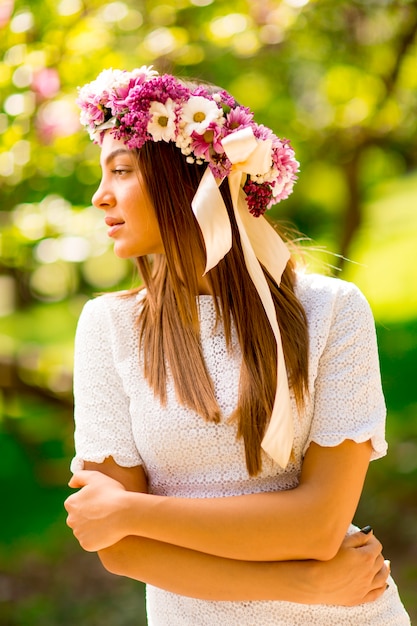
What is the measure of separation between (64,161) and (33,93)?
0.33 metres

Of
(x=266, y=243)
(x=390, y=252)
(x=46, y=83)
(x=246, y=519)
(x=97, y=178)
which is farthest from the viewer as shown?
(x=390, y=252)

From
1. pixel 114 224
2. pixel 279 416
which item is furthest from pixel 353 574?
pixel 114 224

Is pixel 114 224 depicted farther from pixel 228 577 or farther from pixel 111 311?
pixel 228 577

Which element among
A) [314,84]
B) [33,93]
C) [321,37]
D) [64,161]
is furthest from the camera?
[314,84]

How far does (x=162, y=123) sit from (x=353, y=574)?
3.49ft

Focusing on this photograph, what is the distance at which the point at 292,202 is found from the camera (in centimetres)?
550

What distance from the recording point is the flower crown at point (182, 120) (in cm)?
190

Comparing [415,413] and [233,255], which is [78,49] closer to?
[233,255]

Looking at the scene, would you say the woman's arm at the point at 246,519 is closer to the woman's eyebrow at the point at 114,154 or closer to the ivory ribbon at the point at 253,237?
the ivory ribbon at the point at 253,237

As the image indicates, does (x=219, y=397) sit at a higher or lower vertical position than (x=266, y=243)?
lower

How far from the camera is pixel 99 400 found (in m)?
1.96

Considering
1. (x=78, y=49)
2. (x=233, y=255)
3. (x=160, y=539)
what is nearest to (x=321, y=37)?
(x=78, y=49)

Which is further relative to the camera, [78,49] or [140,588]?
[140,588]

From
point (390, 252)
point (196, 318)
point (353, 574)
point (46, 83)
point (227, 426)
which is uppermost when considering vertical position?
point (46, 83)
